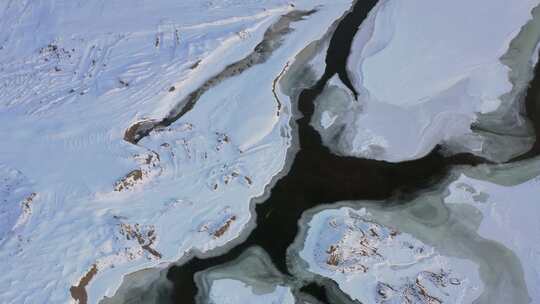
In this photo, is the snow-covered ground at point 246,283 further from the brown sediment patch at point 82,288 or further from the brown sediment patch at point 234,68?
the brown sediment patch at point 234,68

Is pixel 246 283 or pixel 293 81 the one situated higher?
pixel 293 81

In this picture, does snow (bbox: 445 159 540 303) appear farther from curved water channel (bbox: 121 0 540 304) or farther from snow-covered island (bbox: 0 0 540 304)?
curved water channel (bbox: 121 0 540 304)

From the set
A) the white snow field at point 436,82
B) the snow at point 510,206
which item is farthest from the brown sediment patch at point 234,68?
the snow at point 510,206

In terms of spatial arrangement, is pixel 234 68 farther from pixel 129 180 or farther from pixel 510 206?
pixel 510 206

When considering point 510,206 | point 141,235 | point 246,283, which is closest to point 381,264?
point 246,283

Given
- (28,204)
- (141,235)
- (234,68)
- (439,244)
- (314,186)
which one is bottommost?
(439,244)

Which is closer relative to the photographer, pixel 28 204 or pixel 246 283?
pixel 246 283
